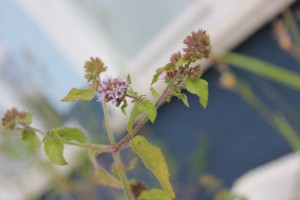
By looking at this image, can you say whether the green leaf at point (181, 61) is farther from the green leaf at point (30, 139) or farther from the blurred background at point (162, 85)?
the blurred background at point (162, 85)

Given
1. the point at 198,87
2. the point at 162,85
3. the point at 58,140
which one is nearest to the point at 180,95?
the point at 198,87

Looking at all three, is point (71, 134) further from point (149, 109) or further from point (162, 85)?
point (162, 85)

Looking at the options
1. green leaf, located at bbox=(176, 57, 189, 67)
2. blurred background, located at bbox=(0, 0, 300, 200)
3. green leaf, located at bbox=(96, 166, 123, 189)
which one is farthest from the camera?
blurred background, located at bbox=(0, 0, 300, 200)

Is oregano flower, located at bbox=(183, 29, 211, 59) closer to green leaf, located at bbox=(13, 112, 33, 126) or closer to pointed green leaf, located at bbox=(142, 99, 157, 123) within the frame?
pointed green leaf, located at bbox=(142, 99, 157, 123)

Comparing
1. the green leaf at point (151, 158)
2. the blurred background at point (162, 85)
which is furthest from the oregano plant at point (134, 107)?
the blurred background at point (162, 85)

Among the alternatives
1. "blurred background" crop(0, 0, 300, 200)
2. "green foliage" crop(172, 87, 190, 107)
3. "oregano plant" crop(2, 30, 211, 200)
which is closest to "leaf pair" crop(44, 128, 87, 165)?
"oregano plant" crop(2, 30, 211, 200)

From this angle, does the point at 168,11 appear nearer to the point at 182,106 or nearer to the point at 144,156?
the point at 182,106
